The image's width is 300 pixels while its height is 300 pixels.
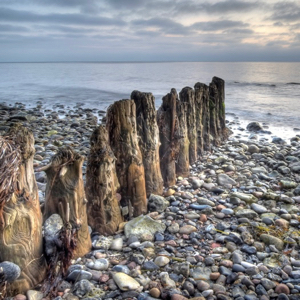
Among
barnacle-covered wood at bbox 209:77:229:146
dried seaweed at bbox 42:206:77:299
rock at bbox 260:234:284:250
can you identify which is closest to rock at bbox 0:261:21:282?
dried seaweed at bbox 42:206:77:299

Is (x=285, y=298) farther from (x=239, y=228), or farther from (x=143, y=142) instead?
(x=143, y=142)

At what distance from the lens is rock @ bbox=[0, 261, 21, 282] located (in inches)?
113

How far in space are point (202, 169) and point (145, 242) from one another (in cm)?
347

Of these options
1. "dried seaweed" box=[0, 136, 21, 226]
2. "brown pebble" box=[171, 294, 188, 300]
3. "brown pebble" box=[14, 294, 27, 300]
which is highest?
"dried seaweed" box=[0, 136, 21, 226]

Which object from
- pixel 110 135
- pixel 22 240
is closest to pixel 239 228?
pixel 110 135

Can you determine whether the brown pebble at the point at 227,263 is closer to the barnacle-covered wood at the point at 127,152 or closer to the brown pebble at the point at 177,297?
the brown pebble at the point at 177,297

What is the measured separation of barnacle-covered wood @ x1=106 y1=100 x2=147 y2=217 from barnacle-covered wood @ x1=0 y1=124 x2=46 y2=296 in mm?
1850

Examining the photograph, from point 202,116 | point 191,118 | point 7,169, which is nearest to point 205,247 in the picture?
point 7,169

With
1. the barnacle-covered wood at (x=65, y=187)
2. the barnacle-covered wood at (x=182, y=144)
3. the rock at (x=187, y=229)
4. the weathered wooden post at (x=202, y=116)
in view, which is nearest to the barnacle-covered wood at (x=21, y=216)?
the barnacle-covered wood at (x=65, y=187)

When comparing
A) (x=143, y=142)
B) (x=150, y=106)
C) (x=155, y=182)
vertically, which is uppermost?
(x=150, y=106)

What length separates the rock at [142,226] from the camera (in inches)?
174

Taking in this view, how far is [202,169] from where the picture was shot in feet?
24.1

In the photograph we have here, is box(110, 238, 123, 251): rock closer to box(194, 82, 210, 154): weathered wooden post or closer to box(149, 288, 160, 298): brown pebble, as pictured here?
box(149, 288, 160, 298): brown pebble

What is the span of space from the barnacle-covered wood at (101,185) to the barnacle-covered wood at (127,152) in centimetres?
51
